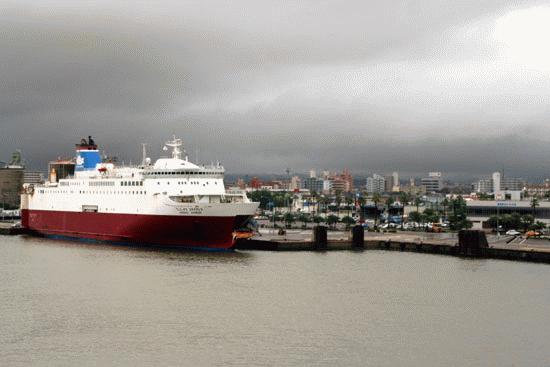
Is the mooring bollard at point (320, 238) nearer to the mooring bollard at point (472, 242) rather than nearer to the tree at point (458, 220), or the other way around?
the mooring bollard at point (472, 242)

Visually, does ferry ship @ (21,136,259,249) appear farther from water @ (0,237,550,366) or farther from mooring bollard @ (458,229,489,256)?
mooring bollard @ (458,229,489,256)

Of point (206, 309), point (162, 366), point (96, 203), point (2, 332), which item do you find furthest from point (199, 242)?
point (162, 366)

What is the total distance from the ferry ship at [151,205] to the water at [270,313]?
138 inches

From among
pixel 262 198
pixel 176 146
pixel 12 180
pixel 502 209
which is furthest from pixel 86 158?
pixel 12 180

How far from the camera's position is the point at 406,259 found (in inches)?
1427

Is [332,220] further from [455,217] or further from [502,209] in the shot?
[502,209]

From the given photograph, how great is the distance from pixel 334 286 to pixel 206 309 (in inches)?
236

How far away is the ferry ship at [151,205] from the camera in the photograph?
37125 mm

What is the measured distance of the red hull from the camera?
121 ft

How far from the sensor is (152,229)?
39.1 m

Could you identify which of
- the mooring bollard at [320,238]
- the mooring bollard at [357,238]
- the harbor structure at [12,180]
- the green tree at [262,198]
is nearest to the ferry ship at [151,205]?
the mooring bollard at [320,238]

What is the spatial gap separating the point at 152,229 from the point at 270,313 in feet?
60.3

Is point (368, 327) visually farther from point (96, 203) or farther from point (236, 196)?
point (96, 203)

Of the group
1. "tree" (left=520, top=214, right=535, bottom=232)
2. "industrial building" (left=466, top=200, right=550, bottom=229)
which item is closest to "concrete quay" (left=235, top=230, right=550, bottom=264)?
"tree" (left=520, top=214, right=535, bottom=232)
